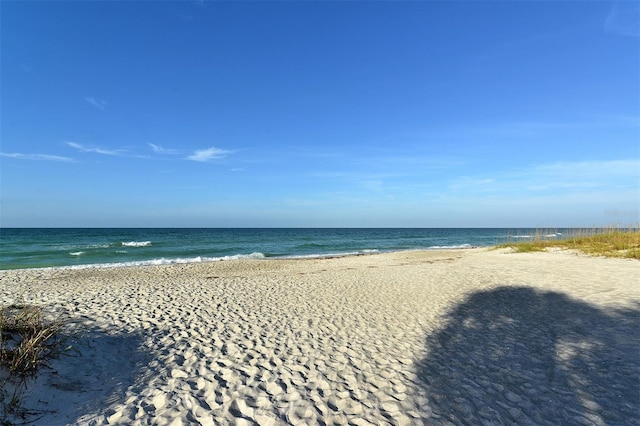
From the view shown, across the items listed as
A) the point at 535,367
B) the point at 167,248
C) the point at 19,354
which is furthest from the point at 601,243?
the point at 167,248

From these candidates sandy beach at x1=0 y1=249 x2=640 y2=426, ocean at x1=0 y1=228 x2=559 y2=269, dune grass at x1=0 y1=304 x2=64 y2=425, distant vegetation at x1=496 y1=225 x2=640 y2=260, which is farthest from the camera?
ocean at x1=0 y1=228 x2=559 y2=269

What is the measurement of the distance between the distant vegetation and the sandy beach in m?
8.77

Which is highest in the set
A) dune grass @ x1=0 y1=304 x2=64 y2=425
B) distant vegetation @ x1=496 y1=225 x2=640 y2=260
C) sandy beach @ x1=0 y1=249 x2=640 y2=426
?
distant vegetation @ x1=496 y1=225 x2=640 y2=260

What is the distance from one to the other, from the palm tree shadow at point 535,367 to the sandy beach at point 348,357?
0.03 m

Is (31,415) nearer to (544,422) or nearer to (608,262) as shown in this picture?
(544,422)

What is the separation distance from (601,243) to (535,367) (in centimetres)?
2071

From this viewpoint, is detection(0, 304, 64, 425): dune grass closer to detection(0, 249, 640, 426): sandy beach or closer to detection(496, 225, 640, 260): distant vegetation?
detection(0, 249, 640, 426): sandy beach

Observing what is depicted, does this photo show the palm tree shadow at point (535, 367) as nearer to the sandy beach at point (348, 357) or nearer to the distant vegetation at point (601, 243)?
the sandy beach at point (348, 357)

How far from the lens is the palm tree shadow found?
14.2 feet

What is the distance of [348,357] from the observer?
604cm

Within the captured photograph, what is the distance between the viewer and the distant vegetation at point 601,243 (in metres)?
18.0

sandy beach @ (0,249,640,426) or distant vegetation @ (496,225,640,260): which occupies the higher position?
distant vegetation @ (496,225,640,260)

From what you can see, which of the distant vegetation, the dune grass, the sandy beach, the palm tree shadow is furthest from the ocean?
the palm tree shadow

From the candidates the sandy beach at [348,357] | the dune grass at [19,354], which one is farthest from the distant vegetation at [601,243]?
the dune grass at [19,354]
